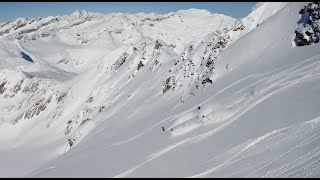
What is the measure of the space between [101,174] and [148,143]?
5604 mm

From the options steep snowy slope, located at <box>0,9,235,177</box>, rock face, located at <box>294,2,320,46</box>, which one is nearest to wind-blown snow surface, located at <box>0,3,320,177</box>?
rock face, located at <box>294,2,320,46</box>

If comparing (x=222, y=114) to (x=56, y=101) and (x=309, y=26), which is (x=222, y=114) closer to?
(x=309, y=26)

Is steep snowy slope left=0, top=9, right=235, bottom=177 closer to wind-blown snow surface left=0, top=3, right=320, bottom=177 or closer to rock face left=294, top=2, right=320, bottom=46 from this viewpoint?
wind-blown snow surface left=0, top=3, right=320, bottom=177

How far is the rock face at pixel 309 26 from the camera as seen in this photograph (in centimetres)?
3244

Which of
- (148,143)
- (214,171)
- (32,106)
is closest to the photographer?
(214,171)

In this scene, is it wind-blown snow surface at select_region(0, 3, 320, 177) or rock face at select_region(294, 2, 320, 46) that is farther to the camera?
rock face at select_region(294, 2, 320, 46)

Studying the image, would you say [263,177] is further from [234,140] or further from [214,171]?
[234,140]

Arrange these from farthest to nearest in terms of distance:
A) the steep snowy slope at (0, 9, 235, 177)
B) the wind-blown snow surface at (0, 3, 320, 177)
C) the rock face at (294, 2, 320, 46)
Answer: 1. the steep snowy slope at (0, 9, 235, 177)
2. the rock face at (294, 2, 320, 46)
3. the wind-blown snow surface at (0, 3, 320, 177)

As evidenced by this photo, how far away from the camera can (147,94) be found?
191 feet

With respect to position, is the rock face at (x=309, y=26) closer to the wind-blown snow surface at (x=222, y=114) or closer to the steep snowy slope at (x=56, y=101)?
the wind-blown snow surface at (x=222, y=114)

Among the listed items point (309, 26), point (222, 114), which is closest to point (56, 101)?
point (309, 26)

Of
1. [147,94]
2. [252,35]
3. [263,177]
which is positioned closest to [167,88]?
[147,94]

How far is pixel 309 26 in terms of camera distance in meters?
33.6

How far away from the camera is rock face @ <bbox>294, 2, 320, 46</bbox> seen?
A: 32.4 m
